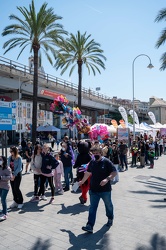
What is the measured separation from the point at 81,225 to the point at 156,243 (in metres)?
1.65

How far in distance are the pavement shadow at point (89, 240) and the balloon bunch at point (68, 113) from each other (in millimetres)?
11889

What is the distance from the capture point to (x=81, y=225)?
537 centimetres

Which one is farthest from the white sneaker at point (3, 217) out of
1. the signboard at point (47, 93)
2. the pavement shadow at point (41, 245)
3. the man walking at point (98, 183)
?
the signboard at point (47, 93)

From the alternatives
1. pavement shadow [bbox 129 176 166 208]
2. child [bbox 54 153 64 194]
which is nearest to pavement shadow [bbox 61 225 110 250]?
pavement shadow [bbox 129 176 166 208]

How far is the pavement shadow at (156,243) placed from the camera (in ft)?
14.1

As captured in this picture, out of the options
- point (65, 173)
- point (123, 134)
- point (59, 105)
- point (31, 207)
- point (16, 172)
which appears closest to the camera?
point (16, 172)

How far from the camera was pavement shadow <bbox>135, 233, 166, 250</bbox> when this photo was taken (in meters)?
4.29

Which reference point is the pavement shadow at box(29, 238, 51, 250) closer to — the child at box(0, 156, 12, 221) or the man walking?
the man walking

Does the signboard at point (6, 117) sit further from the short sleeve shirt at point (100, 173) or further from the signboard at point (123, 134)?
the signboard at point (123, 134)

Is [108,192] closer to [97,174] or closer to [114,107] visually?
[97,174]

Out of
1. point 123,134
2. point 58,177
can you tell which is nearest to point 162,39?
point 123,134

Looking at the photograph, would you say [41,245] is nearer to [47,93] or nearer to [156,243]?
[156,243]

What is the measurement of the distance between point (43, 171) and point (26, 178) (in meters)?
4.43

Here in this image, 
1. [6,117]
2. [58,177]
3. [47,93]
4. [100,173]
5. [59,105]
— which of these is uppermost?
[47,93]
